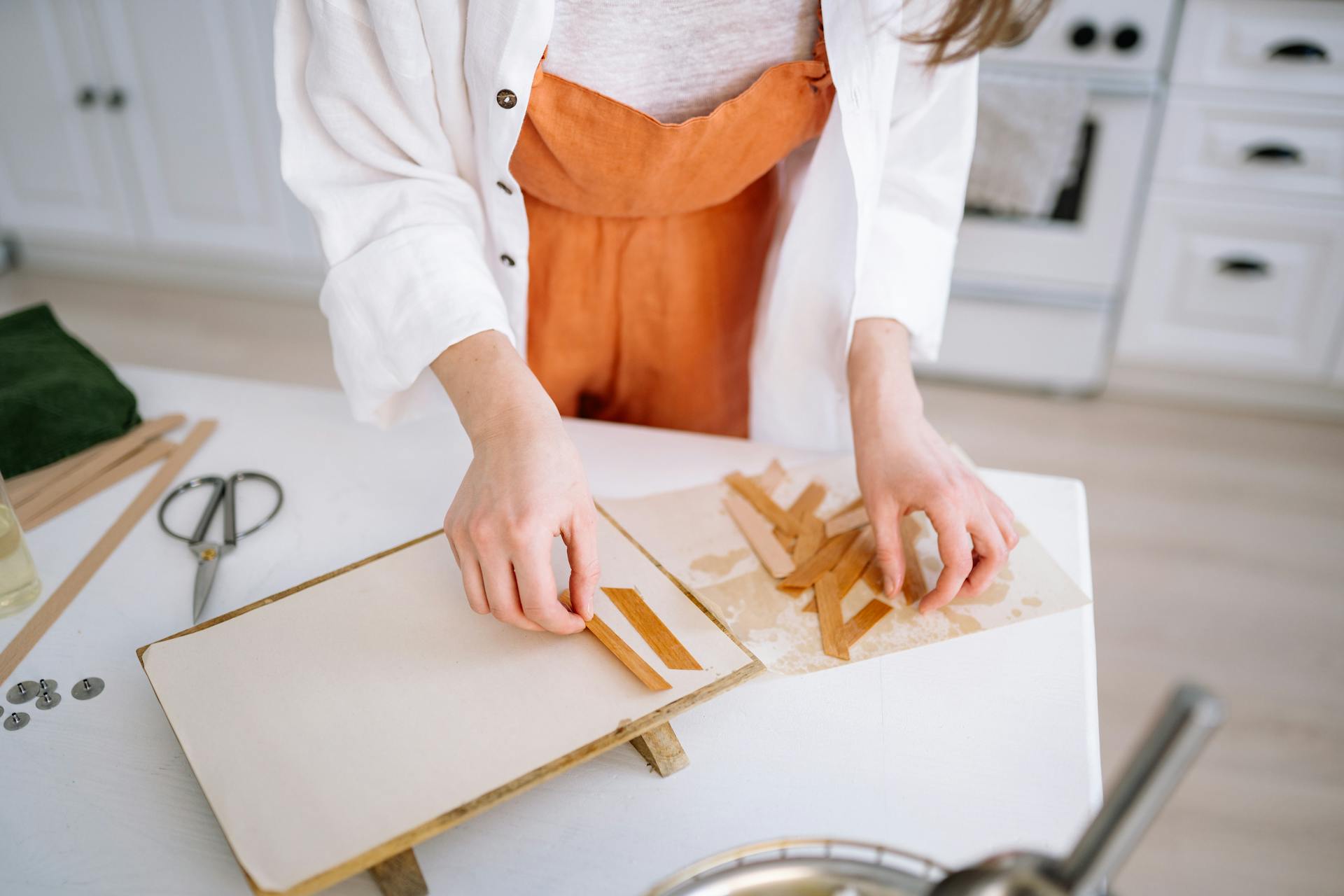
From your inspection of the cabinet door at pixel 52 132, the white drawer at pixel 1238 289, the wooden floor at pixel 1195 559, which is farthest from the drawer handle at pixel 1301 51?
the cabinet door at pixel 52 132

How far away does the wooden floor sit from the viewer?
4.58ft

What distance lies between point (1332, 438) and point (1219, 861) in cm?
128

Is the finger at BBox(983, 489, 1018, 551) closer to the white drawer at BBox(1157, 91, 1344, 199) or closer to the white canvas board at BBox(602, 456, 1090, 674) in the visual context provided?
the white canvas board at BBox(602, 456, 1090, 674)

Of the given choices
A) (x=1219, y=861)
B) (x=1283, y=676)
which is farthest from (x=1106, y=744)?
(x=1283, y=676)

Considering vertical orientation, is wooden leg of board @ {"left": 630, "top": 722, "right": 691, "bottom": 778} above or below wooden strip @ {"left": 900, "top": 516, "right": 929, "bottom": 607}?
below

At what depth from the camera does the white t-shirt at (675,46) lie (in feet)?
2.59

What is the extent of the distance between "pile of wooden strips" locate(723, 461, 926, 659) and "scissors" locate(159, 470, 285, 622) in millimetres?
406

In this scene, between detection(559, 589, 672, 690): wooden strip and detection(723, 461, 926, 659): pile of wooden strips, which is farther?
detection(723, 461, 926, 659): pile of wooden strips

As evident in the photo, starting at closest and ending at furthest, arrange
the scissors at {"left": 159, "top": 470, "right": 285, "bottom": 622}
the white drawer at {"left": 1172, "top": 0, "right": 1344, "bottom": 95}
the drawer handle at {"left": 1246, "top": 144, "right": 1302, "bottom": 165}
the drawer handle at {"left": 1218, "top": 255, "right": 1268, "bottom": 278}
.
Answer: the scissors at {"left": 159, "top": 470, "right": 285, "bottom": 622}, the white drawer at {"left": 1172, "top": 0, "right": 1344, "bottom": 95}, the drawer handle at {"left": 1246, "top": 144, "right": 1302, "bottom": 165}, the drawer handle at {"left": 1218, "top": 255, "right": 1268, "bottom": 278}

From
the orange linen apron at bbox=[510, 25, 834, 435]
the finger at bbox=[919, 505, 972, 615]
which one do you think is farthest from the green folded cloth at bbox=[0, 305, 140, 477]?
the finger at bbox=[919, 505, 972, 615]

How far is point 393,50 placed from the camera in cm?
71

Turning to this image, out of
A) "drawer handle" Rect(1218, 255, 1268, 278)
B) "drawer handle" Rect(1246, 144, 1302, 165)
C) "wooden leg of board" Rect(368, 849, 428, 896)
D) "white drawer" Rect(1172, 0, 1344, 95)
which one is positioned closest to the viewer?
"wooden leg of board" Rect(368, 849, 428, 896)

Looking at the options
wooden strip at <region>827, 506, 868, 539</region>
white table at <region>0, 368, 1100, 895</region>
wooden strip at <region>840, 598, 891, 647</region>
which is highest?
wooden strip at <region>827, 506, 868, 539</region>

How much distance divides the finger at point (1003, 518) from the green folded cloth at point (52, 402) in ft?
2.55
